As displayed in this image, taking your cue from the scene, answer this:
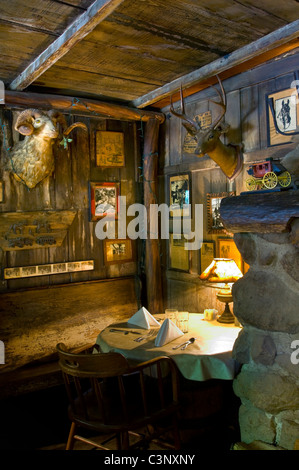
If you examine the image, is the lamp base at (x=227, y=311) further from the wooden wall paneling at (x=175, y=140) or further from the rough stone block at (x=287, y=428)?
the wooden wall paneling at (x=175, y=140)

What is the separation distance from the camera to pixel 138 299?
529 cm

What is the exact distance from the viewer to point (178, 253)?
4957 mm

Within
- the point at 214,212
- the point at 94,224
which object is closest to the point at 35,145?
the point at 94,224

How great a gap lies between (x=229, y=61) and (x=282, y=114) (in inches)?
28.0

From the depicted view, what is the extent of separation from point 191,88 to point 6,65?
1.99 m

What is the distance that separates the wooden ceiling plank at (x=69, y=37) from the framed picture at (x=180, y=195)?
204 cm

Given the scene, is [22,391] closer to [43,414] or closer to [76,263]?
[43,414]

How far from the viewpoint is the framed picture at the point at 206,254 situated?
4.40 m

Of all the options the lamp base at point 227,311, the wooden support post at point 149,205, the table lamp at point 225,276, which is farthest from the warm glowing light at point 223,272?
the wooden support post at point 149,205

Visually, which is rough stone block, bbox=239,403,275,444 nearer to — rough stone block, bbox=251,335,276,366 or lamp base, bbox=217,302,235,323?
rough stone block, bbox=251,335,276,366

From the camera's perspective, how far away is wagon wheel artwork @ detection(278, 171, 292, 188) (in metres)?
2.05

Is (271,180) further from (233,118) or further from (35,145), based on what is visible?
(35,145)
